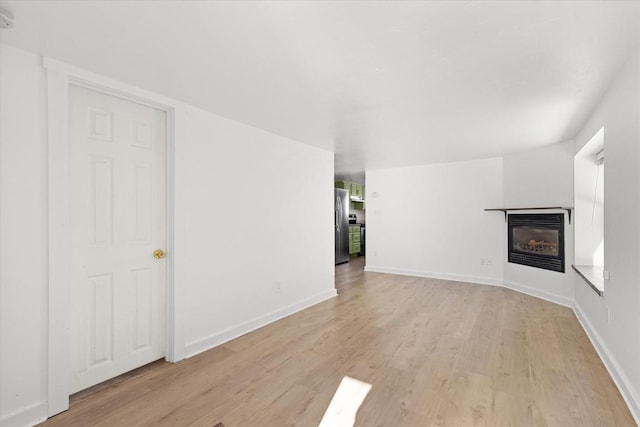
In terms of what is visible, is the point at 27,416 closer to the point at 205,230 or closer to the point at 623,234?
the point at 205,230

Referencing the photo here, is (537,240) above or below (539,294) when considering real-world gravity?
above

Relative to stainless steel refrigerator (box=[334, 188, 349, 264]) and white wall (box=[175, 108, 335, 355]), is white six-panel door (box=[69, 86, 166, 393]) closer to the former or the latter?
white wall (box=[175, 108, 335, 355])

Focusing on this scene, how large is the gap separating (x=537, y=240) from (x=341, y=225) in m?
3.98

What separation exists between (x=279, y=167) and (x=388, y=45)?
2.20m

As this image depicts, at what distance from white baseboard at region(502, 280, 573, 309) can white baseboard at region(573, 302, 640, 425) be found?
90 cm

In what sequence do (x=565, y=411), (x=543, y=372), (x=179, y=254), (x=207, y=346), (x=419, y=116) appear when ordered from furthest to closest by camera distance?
1. (x=419, y=116)
2. (x=207, y=346)
3. (x=179, y=254)
4. (x=543, y=372)
5. (x=565, y=411)

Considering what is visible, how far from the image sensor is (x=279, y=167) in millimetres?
3715

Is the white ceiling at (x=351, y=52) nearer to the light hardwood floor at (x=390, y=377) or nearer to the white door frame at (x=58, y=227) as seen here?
the white door frame at (x=58, y=227)

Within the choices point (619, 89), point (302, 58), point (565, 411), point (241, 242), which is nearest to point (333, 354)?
point (241, 242)

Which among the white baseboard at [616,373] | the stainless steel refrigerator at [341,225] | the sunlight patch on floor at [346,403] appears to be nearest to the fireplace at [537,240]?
the white baseboard at [616,373]

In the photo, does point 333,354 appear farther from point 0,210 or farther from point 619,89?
point 619,89

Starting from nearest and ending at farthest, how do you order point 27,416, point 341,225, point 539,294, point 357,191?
1. point 27,416
2. point 539,294
3. point 341,225
4. point 357,191

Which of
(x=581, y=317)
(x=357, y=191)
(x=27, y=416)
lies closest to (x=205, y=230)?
(x=27, y=416)

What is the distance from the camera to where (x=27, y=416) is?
1.78m
